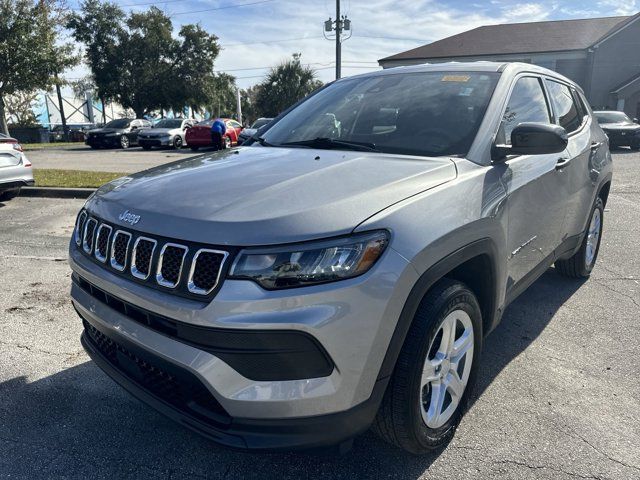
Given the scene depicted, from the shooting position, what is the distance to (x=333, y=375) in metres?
1.76

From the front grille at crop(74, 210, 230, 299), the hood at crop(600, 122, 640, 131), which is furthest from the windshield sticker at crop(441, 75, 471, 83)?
the hood at crop(600, 122, 640, 131)

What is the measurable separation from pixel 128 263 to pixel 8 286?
3.24 m

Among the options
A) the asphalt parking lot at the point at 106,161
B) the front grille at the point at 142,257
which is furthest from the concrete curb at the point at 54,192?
the front grille at the point at 142,257

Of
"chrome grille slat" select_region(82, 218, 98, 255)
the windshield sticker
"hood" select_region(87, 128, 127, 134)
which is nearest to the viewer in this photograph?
"chrome grille slat" select_region(82, 218, 98, 255)

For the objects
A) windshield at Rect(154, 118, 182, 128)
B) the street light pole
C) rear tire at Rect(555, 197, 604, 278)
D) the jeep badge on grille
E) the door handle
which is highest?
the street light pole

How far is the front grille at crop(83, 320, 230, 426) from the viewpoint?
187 cm

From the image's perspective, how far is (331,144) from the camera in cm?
291

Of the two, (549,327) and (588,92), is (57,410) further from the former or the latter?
(588,92)

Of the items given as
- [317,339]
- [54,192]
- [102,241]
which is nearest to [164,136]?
[54,192]

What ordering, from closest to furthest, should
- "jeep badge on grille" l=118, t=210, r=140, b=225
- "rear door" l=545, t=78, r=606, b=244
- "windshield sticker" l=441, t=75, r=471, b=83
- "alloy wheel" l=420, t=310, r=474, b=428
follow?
"jeep badge on grille" l=118, t=210, r=140, b=225, "alloy wheel" l=420, t=310, r=474, b=428, "windshield sticker" l=441, t=75, r=471, b=83, "rear door" l=545, t=78, r=606, b=244

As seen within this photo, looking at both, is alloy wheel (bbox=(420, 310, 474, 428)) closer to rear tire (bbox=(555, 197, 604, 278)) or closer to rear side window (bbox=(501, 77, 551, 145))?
rear side window (bbox=(501, 77, 551, 145))

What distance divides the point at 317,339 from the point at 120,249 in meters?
0.99

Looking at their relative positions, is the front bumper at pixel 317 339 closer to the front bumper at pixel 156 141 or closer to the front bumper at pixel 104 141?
the front bumper at pixel 156 141

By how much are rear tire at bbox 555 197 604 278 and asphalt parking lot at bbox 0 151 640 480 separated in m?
0.28
